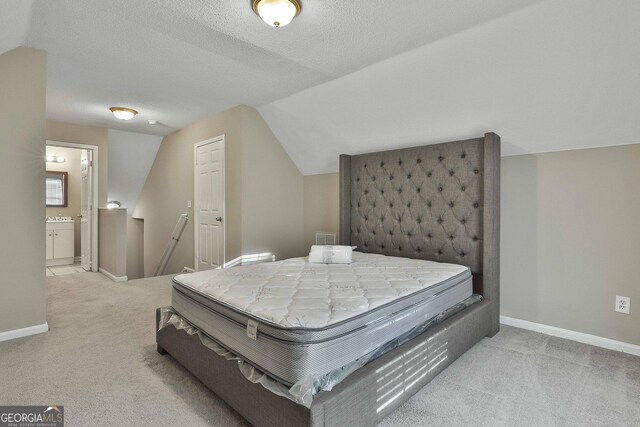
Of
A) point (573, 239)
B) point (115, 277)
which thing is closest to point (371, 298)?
point (573, 239)

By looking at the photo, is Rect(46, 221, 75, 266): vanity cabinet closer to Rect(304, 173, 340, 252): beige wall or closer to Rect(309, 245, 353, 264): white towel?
Rect(304, 173, 340, 252): beige wall

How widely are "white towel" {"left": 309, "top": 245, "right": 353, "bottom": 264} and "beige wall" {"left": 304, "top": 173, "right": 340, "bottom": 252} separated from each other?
135 cm

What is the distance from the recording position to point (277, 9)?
186 cm

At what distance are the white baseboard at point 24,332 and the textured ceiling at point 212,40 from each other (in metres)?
2.10

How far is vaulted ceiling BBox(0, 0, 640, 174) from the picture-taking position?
1959 mm

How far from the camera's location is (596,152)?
2350 mm

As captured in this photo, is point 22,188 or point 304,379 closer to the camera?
point 304,379

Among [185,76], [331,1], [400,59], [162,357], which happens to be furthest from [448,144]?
[162,357]

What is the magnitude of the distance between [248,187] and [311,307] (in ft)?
8.80

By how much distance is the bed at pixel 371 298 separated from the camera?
1.33m

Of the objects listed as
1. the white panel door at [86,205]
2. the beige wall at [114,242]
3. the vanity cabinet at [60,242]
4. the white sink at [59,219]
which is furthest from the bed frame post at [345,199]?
the white sink at [59,219]

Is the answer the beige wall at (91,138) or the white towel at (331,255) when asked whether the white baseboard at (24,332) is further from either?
the beige wall at (91,138)

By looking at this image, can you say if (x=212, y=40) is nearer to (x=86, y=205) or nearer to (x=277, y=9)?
(x=277, y=9)

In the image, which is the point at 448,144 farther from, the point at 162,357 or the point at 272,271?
the point at 162,357
